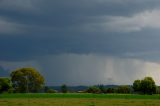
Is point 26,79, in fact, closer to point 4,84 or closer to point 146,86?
point 4,84

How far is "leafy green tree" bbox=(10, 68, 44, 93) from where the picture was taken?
158250 millimetres

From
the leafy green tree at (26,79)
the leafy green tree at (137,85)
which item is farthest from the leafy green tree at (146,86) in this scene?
the leafy green tree at (26,79)

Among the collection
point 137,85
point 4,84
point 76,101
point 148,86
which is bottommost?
point 76,101

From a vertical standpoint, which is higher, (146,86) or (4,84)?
(4,84)

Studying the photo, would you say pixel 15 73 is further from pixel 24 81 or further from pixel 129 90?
pixel 129 90

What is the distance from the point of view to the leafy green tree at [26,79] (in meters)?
158

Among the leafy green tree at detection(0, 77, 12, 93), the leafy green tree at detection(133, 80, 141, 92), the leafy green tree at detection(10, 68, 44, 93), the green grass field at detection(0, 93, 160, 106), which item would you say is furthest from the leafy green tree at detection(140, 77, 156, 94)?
the green grass field at detection(0, 93, 160, 106)

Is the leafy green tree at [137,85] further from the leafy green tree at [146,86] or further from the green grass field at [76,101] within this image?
the green grass field at [76,101]

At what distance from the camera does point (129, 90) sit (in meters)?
180

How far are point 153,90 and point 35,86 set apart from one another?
50686 mm

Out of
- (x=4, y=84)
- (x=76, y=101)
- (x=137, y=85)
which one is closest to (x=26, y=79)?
(x=4, y=84)

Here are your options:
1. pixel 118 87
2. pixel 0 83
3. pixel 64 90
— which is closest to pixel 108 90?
pixel 118 87

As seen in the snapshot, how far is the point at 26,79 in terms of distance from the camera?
521 feet

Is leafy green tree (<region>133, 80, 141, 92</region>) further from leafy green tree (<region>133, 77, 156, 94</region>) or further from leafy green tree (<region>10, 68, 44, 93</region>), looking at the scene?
leafy green tree (<region>10, 68, 44, 93</region>)
